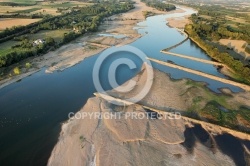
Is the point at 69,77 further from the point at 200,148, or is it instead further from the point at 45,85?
the point at 200,148

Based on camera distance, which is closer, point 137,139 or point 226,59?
point 137,139

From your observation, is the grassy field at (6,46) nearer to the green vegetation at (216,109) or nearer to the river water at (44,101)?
the river water at (44,101)

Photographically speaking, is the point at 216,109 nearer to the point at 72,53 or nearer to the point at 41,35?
the point at 72,53

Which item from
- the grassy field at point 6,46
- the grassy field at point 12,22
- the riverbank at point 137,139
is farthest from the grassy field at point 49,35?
the riverbank at point 137,139

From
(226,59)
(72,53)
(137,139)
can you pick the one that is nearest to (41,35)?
(72,53)

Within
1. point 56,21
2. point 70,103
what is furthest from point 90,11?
point 70,103

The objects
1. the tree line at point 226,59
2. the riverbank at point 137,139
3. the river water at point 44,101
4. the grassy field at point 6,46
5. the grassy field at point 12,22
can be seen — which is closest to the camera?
the riverbank at point 137,139

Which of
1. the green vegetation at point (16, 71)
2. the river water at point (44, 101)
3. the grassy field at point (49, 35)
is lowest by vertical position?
the river water at point (44, 101)

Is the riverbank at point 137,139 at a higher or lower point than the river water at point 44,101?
higher

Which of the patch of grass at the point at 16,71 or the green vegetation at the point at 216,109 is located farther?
the patch of grass at the point at 16,71
